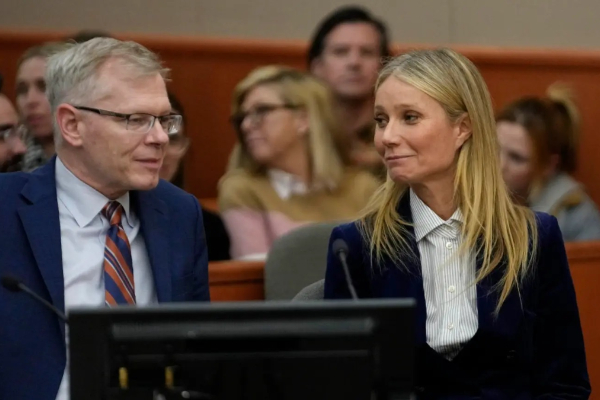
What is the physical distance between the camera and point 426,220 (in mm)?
2502

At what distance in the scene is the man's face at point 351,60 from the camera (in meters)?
4.54

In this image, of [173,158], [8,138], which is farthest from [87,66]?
[173,158]

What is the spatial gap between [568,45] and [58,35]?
8.30ft

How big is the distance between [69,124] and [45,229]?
0.82ft

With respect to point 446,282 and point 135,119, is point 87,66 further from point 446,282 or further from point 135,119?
point 446,282

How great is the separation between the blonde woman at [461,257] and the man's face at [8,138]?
4.90 feet

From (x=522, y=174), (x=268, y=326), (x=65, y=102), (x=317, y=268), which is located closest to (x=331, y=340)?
(x=268, y=326)

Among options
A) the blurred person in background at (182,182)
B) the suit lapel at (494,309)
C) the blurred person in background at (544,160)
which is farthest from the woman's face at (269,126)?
the suit lapel at (494,309)

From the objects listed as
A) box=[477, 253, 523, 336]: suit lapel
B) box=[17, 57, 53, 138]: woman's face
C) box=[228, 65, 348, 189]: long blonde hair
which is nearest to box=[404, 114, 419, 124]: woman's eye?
box=[477, 253, 523, 336]: suit lapel

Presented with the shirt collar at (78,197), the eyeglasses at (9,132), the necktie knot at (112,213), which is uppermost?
the shirt collar at (78,197)

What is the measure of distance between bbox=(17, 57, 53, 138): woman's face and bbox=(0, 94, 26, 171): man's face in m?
0.24

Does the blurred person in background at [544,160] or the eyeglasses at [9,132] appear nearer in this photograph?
the eyeglasses at [9,132]

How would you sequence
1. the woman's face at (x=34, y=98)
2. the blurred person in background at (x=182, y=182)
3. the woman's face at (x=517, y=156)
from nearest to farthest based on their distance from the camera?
the blurred person in background at (x=182, y=182), the woman's face at (x=34, y=98), the woman's face at (x=517, y=156)

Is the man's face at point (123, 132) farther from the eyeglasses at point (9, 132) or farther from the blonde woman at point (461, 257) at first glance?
the eyeglasses at point (9, 132)
